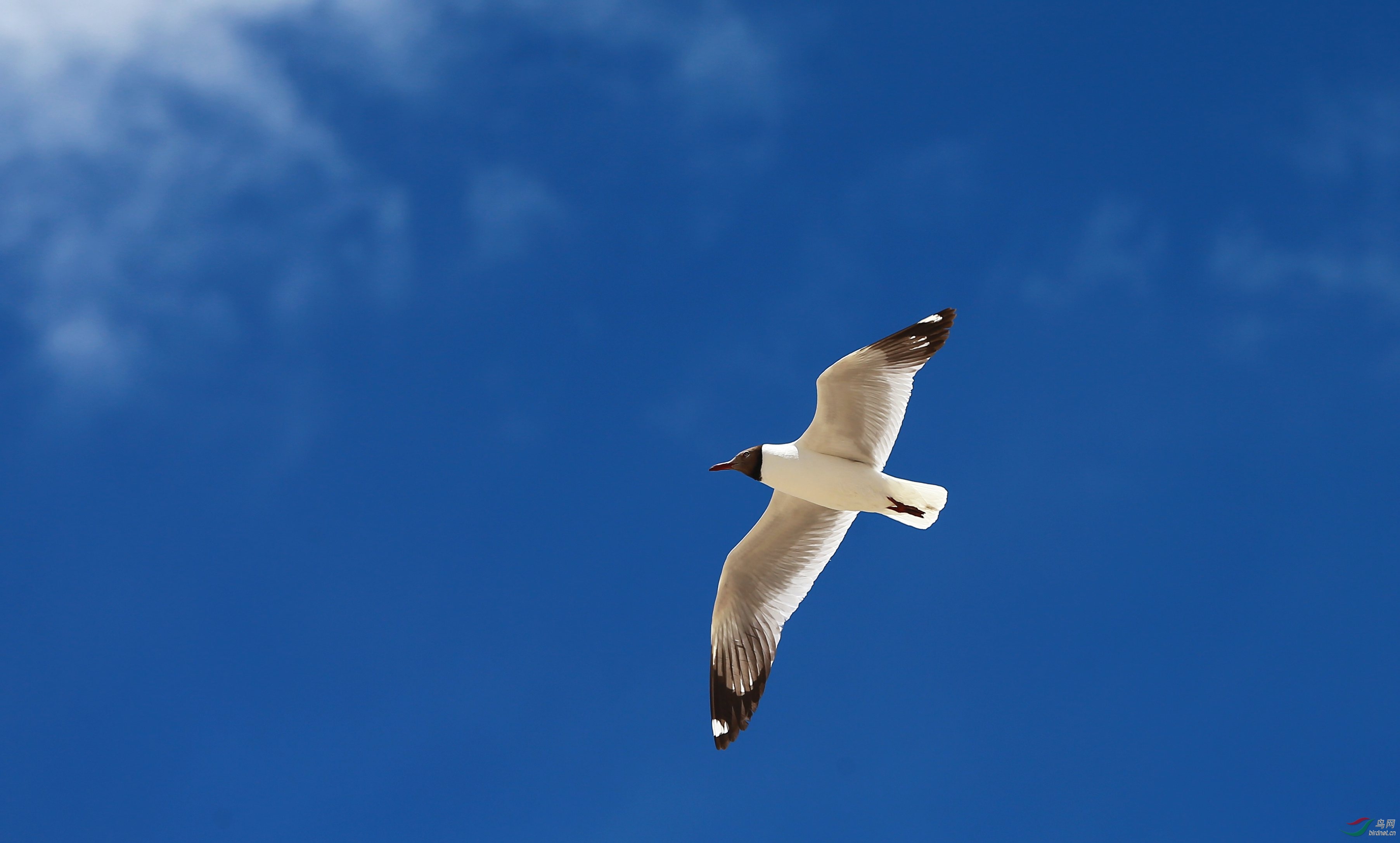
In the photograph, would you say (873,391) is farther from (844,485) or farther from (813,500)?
(813,500)

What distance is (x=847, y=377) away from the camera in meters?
8.63

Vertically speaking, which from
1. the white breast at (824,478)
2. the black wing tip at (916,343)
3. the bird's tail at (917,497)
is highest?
the black wing tip at (916,343)

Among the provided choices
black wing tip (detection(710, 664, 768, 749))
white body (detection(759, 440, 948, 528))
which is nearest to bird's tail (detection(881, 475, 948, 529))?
white body (detection(759, 440, 948, 528))

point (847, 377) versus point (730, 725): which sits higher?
point (847, 377)

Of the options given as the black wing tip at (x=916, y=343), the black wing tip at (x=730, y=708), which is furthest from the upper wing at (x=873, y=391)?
the black wing tip at (x=730, y=708)

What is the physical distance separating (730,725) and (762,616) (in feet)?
3.22

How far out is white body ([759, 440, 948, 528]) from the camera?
8.77 metres

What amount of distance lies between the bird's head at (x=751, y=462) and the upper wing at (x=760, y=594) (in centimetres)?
50

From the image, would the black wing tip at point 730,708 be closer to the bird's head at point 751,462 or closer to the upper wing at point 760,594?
the upper wing at point 760,594

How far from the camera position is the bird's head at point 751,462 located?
9062 mm

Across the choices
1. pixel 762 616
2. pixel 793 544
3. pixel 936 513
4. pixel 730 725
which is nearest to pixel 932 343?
pixel 936 513

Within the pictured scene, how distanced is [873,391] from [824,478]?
789mm

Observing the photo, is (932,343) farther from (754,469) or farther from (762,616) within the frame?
(762,616)

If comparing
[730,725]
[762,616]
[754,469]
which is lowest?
[730,725]
